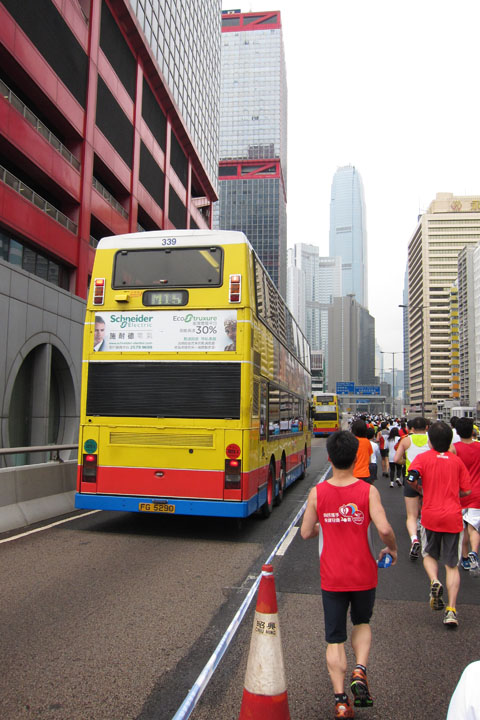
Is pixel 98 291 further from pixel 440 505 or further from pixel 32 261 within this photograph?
pixel 32 261

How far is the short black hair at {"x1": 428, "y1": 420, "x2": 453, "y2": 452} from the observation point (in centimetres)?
545

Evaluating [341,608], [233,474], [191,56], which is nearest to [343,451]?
[341,608]

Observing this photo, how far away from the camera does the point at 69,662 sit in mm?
4012

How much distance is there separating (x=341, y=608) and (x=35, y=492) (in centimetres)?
732

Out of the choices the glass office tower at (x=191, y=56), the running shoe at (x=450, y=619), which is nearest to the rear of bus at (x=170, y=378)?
the running shoe at (x=450, y=619)

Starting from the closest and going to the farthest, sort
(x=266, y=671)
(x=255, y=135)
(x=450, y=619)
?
1. (x=266, y=671)
2. (x=450, y=619)
3. (x=255, y=135)

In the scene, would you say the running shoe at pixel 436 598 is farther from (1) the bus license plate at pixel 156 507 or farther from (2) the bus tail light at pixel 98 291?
(2) the bus tail light at pixel 98 291

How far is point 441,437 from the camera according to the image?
548cm

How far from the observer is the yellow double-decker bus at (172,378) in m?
8.29

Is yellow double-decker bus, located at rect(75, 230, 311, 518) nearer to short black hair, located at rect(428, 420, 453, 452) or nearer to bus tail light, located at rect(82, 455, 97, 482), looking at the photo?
bus tail light, located at rect(82, 455, 97, 482)

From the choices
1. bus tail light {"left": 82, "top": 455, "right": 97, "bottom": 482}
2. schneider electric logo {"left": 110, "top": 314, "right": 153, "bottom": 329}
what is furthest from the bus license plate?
schneider electric logo {"left": 110, "top": 314, "right": 153, "bottom": 329}

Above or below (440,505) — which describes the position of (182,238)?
above

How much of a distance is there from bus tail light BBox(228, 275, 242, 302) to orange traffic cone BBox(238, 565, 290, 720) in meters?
5.63

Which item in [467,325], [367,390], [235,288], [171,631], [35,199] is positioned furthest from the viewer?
[467,325]
